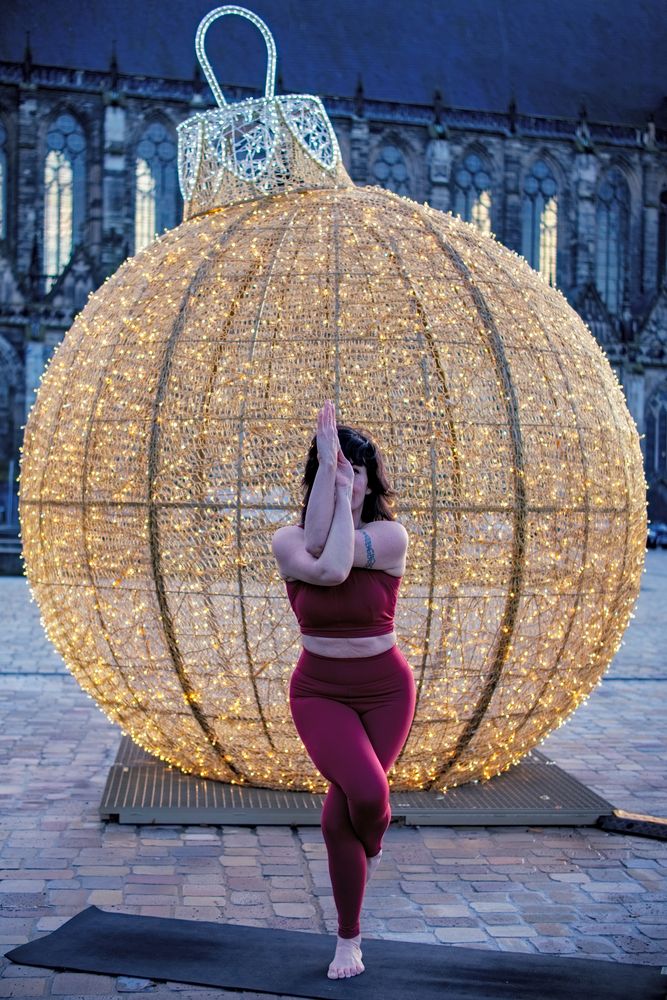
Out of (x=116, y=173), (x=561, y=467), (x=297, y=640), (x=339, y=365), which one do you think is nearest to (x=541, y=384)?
(x=561, y=467)

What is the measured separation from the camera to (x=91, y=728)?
25.1 feet

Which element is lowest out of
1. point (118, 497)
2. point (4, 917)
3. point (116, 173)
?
point (4, 917)

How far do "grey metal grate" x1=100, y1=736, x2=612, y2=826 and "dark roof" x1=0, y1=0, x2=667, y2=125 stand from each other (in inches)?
1530

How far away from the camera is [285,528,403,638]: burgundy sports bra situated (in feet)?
12.4

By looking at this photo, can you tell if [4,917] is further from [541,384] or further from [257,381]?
[541,384]

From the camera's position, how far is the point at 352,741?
145 inches

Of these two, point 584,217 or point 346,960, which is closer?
point 346,960

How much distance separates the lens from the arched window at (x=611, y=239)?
45.9 m

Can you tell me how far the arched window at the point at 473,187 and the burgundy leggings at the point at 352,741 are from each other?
4208cm

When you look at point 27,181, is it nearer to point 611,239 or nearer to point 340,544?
point 611,239

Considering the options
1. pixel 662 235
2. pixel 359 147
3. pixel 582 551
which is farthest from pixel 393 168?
pixel 582 551

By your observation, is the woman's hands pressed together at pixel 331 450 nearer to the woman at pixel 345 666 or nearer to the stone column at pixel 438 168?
the woman at pixel 345 666

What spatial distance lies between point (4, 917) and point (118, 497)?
175cm

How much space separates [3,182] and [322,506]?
40339 mm
